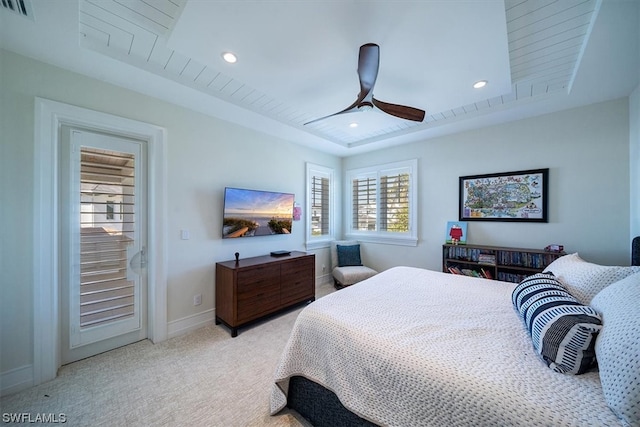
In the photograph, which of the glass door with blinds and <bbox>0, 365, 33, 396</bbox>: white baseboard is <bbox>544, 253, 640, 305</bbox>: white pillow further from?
<bbox>0, 365, 33, 396</bbox>: white baseboard

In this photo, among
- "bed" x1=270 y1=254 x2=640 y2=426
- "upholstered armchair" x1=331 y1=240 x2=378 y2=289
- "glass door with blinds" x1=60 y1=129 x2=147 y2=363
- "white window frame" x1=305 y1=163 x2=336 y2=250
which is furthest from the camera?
"white window frame" x1=305 y1=163 x2=336 y2=250

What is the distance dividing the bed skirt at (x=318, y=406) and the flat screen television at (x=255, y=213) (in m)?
1.99

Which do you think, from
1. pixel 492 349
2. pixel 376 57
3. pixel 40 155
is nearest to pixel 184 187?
pixel 40 155

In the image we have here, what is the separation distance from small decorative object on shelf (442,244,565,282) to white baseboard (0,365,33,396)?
4424 mm

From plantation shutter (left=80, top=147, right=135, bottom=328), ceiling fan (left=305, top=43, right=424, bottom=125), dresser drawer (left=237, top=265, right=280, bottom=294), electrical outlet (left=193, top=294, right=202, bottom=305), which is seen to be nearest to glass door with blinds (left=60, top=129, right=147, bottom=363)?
plantation shutter (left=80, top=147, right=135, bottom=328)

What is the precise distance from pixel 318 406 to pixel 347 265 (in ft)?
9.79

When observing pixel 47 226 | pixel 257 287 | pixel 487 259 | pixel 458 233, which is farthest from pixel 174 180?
pixel 487 259

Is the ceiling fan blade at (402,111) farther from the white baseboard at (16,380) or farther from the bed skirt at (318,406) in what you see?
the white baseboard at (16,380)

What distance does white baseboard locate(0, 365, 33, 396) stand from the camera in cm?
176

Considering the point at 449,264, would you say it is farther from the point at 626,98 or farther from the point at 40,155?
the point at 40,155

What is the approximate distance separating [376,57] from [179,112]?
7.45ft

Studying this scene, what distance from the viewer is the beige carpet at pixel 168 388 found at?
1585 millimetres

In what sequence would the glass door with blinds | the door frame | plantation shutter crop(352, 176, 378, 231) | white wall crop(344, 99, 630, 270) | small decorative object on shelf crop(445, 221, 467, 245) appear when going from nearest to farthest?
the door frame → the glass door with blinds → white wall crop(344, 99, 630, 270) → small decorative object on shelf crop(445, 221, 467, 245) → plantation shutter crop(352, 176, 378, 231)

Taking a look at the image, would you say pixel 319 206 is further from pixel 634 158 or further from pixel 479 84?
pixel 634 158
